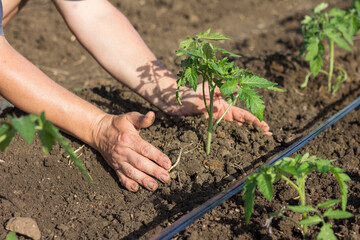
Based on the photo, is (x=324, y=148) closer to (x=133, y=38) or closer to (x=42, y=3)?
(x=133, y=38)

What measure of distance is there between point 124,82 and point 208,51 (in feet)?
2.36

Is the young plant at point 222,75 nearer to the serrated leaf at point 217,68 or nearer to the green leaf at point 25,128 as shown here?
the serrated leaf at point 217,68

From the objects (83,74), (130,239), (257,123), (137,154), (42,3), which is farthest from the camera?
(42,3)

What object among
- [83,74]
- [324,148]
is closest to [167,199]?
[324,148]

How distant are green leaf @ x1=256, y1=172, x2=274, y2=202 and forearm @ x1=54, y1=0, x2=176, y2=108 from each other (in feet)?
3.36

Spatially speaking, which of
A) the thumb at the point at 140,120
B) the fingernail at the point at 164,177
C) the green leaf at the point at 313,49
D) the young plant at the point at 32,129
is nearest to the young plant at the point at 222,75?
the thumb at the point at 140,120

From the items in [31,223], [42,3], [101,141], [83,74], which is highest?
[42,3]

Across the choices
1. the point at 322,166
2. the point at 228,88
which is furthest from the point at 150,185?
the point at 322,166

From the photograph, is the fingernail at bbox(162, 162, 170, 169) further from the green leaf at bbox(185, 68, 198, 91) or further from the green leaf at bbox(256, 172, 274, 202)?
the green leaf at bbox(256, 172, 274, 202)

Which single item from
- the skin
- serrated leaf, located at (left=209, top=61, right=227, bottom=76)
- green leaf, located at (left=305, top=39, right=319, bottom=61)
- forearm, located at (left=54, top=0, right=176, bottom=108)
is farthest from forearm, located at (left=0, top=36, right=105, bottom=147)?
green leaf, located at (left=305, top=39, right=319, bottom=61)

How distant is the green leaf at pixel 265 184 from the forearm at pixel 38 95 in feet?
3.14

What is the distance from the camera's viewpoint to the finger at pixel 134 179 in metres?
2.14

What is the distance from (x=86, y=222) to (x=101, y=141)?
41 cm

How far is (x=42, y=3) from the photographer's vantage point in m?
4.88
